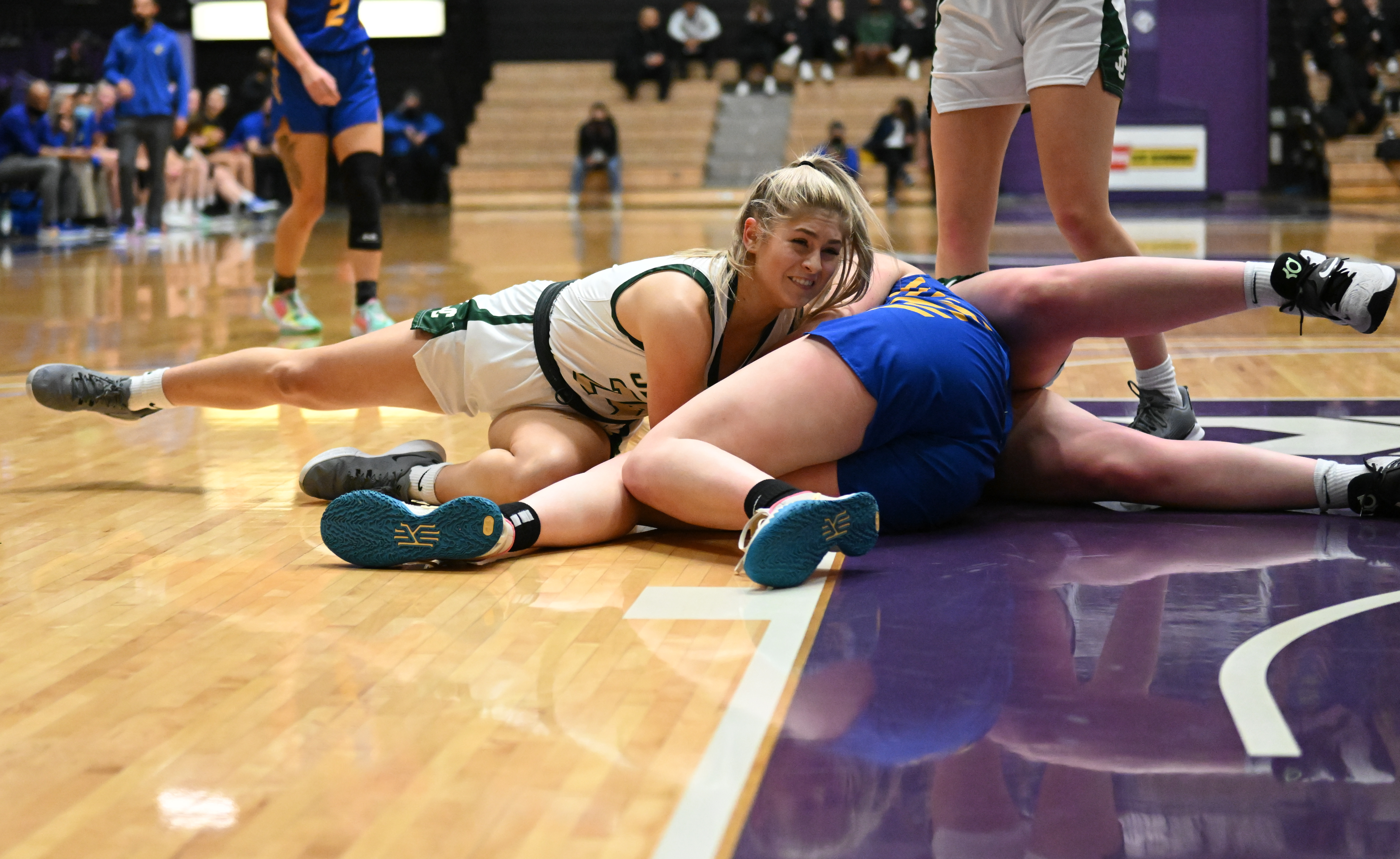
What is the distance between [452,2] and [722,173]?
571 cm

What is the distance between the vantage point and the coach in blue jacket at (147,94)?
436 inches

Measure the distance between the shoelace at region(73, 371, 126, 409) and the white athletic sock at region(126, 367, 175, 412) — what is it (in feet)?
0.08

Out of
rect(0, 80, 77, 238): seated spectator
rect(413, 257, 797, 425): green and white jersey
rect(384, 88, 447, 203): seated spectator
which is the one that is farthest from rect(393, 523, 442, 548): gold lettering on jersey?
rect(384, 88, 447, 203): seated spectator

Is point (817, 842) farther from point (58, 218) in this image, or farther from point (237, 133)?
point (237, 133)

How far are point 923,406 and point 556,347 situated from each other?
0.75 meters

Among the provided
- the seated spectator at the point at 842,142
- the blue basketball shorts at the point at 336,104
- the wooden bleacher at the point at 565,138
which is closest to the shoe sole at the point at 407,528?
the blue basketball shorts at the point at 336,104

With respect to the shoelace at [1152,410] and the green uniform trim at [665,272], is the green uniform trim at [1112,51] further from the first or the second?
the green uniform trim at [665,272]

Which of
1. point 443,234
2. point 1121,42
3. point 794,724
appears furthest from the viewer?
point 443,234

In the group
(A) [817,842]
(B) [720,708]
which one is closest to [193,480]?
(B) [720,708]

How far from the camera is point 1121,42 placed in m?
2.92

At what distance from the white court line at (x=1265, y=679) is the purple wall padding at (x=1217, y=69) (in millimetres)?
15491

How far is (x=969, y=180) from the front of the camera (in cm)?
305

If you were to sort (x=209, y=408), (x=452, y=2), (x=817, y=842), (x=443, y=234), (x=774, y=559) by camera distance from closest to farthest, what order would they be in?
(x=817, y=842) < (x=774, y=559) < (x=209, y=408) < (x=443, y=234) < (x=452, y=2)

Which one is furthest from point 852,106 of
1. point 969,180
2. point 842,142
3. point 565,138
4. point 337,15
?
point 969,180
